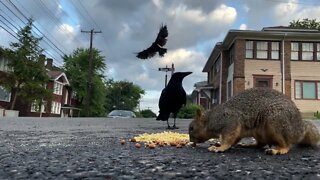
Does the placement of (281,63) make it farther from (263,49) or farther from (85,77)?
(85,77)

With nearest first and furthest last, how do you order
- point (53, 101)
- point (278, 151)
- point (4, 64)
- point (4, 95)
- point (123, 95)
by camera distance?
point (278, 151) < point (4, 64) < point (4, 95) < point (53, 101) < point (123, 95)

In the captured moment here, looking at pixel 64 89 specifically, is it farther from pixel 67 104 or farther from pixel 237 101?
pixel 237 101

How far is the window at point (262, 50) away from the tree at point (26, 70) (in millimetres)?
21036

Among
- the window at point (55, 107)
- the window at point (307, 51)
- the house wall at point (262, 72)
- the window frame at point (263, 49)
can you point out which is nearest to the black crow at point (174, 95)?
the house wall at point (262, 72)

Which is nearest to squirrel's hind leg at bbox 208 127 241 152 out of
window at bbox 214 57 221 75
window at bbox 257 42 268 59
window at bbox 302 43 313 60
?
window at bbox 257 42 268 59

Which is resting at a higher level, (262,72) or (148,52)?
(262,72)

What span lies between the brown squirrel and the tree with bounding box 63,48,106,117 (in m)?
53.2

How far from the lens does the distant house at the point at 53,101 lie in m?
41.2

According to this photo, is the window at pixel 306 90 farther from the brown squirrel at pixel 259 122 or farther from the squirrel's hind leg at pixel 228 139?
the squirrel's hind leg at pixel 228 139

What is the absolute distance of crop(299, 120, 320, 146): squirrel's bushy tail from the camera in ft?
12.5

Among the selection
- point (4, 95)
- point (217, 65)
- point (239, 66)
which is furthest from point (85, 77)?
point (239, 66)

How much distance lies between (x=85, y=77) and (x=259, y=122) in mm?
58684

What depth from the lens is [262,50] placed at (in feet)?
98.7

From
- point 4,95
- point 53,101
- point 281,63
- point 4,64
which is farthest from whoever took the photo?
point 53,101
